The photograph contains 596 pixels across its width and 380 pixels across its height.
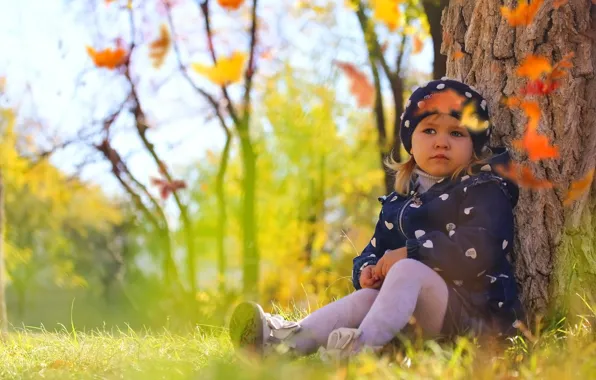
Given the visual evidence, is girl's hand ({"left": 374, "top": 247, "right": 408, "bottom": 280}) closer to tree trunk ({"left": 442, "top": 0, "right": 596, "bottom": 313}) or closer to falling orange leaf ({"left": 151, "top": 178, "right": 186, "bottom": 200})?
tree trunk ({"left": 442, "top": 0, "right": 596, "bottom": 313})

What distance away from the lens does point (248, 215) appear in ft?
31.3

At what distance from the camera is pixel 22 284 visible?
23578 mm

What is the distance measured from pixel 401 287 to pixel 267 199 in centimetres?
1184

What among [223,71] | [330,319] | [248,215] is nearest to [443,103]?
[330,319]

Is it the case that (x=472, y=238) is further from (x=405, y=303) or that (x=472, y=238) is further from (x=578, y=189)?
(x=578, y=189)

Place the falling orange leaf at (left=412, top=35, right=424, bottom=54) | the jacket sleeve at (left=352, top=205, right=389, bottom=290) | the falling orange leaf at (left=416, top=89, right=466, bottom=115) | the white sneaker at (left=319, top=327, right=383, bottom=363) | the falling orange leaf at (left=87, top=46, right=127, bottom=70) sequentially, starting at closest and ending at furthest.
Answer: the white sneaker at (left=319, top=327, right=383, bottom=363), the falling orange leaf at (left=416, top=89, right=466, bottom=115), the jacket sleeve at (left=352, top=205, right=389, bottom=290), the falling orange leaf at (left=412, top=35, right=424, bottom=54), the falling orange leaf at (left=87, top=46, right=127, bottom=70)

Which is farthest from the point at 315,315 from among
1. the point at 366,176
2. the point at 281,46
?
the point at 366,176

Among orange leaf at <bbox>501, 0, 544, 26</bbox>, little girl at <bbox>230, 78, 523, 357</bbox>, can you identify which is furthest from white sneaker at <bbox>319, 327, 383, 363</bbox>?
orange leaf at <bbox>501, 0, 544, 26</bbox>

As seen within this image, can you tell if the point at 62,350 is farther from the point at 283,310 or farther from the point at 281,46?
the point at 281,46

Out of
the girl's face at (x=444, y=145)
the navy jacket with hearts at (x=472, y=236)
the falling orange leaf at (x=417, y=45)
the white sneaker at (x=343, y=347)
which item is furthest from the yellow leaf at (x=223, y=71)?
the white sneaker at (x=343, y=347)

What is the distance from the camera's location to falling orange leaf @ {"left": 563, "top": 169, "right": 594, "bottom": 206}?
11.5 feet

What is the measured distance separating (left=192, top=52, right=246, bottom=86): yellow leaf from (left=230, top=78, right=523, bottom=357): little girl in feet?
21.0

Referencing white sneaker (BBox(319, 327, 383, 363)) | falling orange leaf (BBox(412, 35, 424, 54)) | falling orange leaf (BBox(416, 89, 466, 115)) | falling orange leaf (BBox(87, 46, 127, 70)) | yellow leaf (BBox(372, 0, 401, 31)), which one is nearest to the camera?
white sneaker (BBox(319, 327, 383, 363))

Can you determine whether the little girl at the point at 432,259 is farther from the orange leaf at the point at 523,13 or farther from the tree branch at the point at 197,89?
the tree branch at the point at 197,89
